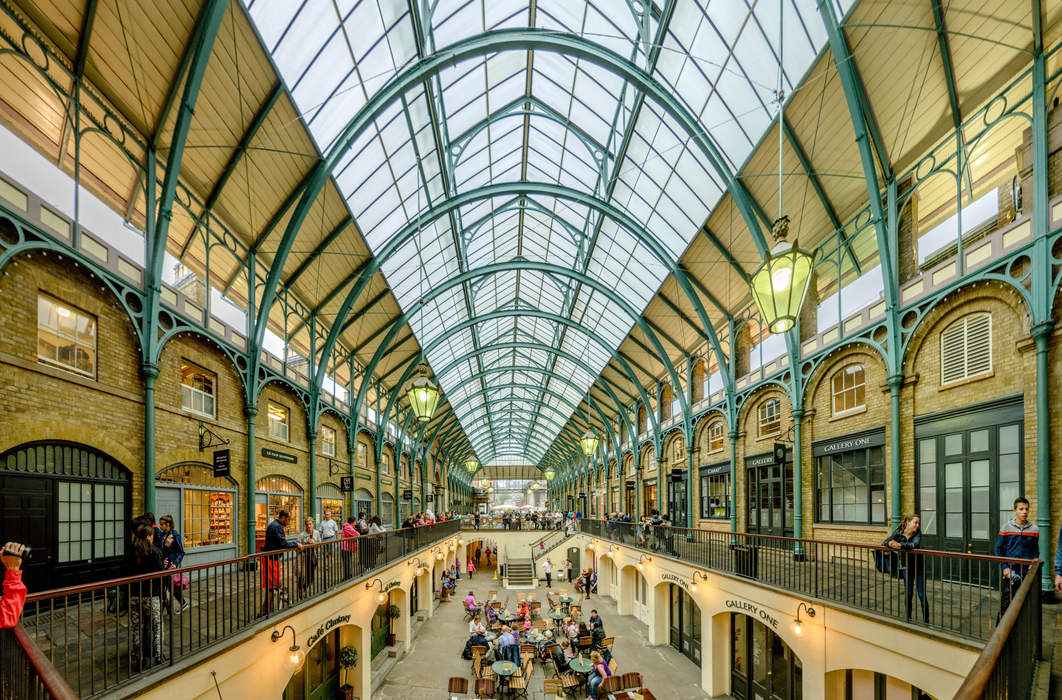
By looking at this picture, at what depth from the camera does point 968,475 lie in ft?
28.6

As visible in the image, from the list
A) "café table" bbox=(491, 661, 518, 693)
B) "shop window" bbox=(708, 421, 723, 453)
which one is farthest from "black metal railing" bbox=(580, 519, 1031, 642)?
"café table" bbox=(491, 661, 518, 693)

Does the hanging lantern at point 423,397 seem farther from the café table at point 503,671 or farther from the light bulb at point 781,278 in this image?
the light bulb at point 781,278

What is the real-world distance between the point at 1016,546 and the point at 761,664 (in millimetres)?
7857

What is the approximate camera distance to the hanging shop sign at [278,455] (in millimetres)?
13492

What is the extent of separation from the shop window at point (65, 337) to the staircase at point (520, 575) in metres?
28.2

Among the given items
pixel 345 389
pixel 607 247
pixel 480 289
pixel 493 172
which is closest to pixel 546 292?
pixel 480 289

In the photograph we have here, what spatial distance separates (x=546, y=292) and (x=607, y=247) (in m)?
7.42

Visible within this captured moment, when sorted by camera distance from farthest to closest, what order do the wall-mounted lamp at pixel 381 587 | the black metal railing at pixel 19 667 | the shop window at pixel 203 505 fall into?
the wall-mounted lamp at pixel 381 587 → the shop window at pixel 203 505 → the black metal railing at pixel 19 667

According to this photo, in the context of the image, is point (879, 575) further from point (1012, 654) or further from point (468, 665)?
point (468, 665)

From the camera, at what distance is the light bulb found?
544 centimetres

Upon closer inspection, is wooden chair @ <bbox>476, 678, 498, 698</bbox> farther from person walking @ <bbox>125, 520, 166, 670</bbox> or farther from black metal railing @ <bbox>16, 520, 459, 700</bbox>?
person walking @ <bbox>125, 520, 166, 670</bbox>

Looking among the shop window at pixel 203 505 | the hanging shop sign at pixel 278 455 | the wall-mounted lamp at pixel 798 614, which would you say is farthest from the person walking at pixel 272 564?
the wall-mounted lamp at pixel 798 614

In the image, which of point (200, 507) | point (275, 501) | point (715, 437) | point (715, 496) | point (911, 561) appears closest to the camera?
point (911, 561)

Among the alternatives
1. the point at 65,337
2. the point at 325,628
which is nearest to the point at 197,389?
the point at 65,337
